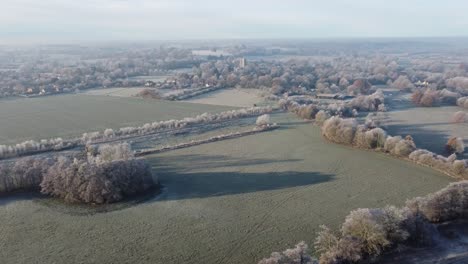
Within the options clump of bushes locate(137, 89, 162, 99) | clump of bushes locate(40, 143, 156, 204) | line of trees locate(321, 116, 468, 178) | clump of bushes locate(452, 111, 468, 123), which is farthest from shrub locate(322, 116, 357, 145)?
clump of bushes locate(137, 89, 162, 99)

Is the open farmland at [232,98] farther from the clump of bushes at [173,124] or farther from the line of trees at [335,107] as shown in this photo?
the clump of bushes at [173,124]

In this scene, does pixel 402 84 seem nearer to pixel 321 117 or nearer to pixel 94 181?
pixel 321 117

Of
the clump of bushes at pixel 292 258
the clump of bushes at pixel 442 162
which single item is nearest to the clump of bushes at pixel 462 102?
the clump of bushes at pixel 442 162

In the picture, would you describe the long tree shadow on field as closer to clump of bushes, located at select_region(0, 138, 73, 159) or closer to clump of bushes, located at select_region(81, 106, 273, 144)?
clump of bushes, located at select_region(81, 106, 273, 144)

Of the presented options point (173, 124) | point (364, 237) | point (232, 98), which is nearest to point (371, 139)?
point (364, 237)

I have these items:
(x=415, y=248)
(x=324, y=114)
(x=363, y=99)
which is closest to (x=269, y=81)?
(x=363, y=99)
